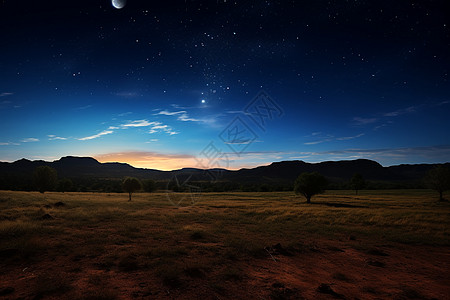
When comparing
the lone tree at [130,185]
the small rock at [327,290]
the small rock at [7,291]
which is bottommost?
the small rock at [327,290]

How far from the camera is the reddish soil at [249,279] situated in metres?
6.79

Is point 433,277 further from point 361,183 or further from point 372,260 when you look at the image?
point 361,183

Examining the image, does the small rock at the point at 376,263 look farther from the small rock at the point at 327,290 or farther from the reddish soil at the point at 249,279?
the small rock at the point at 327,290

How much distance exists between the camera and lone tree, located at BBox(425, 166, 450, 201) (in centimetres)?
4353

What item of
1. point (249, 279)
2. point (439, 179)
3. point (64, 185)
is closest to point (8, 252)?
point (249, 279)

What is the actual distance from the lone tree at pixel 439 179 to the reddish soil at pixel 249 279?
46672mm

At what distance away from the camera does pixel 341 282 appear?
8.29 m

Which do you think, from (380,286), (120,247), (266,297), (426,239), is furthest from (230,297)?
(426,239)

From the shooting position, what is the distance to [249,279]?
8.18 m

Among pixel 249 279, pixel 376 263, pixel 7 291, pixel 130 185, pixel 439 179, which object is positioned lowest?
pixel 376 263

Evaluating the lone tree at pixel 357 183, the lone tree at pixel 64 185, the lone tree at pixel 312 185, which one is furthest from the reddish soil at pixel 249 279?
the lone tree at pixel 64 185

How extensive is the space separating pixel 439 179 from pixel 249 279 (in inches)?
2279

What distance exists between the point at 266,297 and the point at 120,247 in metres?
8.53

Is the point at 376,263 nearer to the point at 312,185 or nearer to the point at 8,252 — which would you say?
the point at 8,252
